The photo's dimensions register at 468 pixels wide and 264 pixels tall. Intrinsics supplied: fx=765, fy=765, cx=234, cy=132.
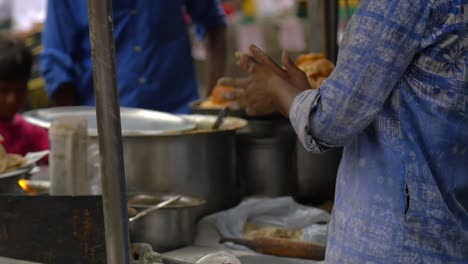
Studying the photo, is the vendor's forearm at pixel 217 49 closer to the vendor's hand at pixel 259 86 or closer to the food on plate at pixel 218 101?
the food on plate at pixel 218 101

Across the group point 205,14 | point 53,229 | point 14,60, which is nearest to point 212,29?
point 205,14

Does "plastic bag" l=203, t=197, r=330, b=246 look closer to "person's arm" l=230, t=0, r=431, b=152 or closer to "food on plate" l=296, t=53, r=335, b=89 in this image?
"food on plate" l=296, t=53, r=335, b=89

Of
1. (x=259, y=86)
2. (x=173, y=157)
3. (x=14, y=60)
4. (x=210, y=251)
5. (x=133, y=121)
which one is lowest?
(x=210, y=251)

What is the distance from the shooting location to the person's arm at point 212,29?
4270mm

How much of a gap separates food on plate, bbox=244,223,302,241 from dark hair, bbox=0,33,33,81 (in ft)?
5.57

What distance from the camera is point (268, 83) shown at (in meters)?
1.75

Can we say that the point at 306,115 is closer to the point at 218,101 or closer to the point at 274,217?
the point at 274,217

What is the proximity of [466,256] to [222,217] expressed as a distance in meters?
0.92

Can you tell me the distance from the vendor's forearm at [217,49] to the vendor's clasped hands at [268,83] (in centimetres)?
260

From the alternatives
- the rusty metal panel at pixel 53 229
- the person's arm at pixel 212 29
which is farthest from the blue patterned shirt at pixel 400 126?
the person's arm at pixel 212 29

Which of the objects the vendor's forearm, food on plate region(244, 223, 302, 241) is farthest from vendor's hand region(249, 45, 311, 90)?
the vendor's forearm

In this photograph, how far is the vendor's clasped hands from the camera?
173 centimetres

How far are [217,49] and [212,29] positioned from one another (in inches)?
4.7

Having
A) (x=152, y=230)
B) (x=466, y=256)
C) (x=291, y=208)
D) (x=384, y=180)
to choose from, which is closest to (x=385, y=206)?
(x=384, y=180)
